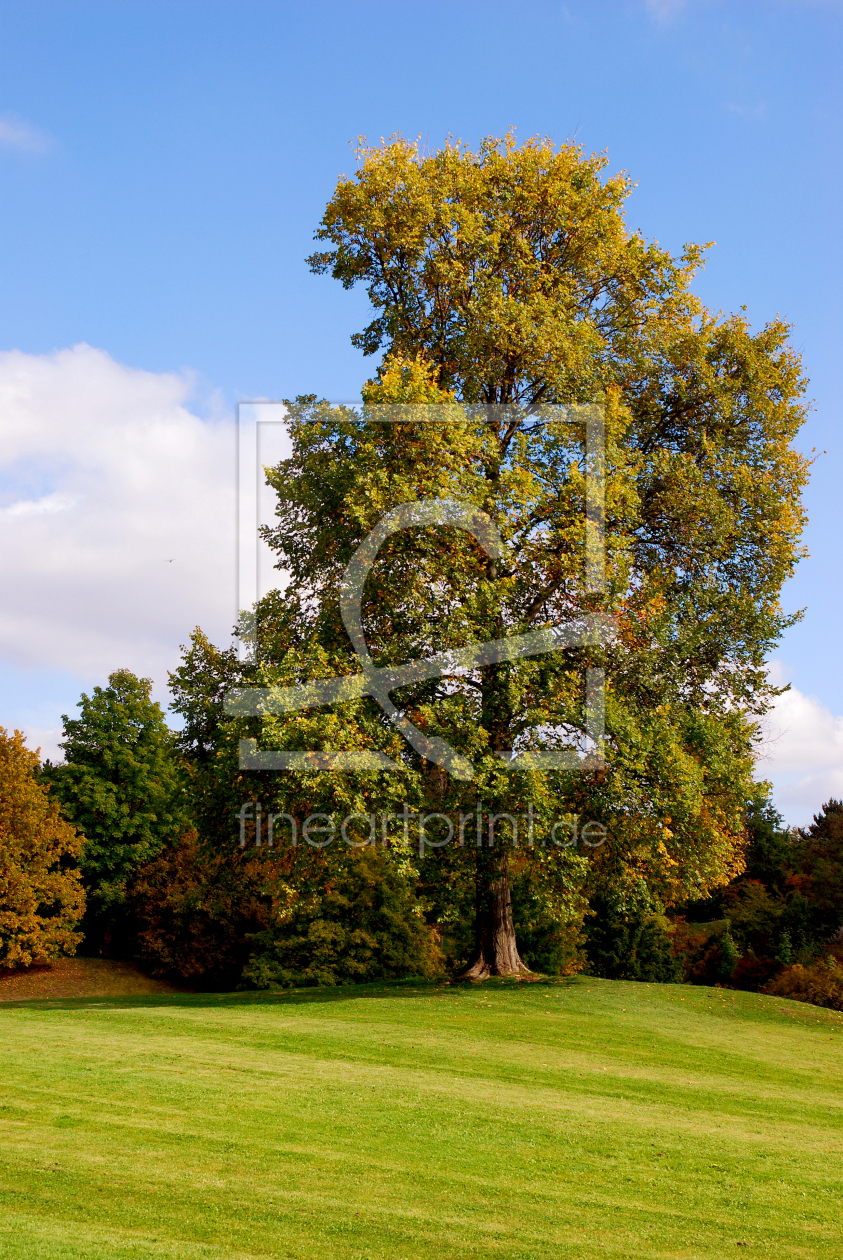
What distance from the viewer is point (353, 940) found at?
32062 mm

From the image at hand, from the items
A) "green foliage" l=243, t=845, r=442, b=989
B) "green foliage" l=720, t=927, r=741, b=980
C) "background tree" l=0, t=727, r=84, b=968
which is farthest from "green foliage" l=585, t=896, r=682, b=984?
"background tree" l=0, t=727, r=84, b=968

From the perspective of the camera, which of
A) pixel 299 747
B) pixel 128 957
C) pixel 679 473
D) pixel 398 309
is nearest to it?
pixel 299 747

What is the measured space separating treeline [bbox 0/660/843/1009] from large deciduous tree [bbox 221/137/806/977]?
1.70 meters

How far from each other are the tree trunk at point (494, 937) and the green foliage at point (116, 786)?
26671mm

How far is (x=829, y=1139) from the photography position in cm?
1136

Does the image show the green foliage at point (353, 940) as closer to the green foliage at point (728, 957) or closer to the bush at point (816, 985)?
the bush at point (816, 985)

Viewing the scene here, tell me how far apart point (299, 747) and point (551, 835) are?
539cm

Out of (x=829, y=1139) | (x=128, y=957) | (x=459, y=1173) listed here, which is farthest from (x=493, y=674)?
(x=128, y=957)

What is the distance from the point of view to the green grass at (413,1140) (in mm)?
7461

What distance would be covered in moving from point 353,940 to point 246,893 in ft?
27.4

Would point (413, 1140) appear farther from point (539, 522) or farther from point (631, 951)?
point (631, 951)

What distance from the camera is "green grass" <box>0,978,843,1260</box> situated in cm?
746

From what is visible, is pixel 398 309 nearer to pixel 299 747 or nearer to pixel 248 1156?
pixel 299 747

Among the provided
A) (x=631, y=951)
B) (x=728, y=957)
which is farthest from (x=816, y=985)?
(x=728, y=957)
